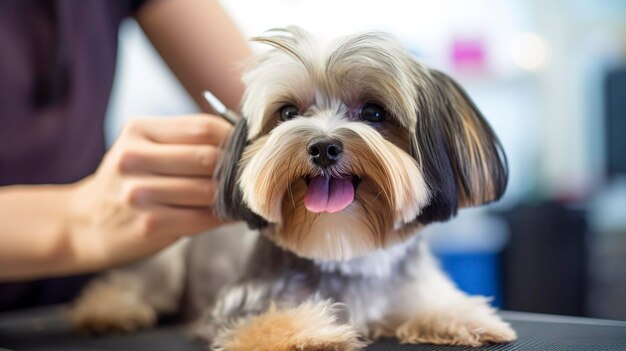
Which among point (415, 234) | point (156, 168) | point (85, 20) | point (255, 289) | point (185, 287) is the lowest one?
point (185, 287)

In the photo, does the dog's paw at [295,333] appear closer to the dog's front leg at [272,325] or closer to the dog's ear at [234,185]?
the dog's front leg at [272,325]

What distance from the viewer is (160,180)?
1.36 m

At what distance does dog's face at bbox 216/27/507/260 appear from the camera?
1.07 m

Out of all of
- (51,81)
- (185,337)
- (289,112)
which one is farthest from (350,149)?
(51,81)

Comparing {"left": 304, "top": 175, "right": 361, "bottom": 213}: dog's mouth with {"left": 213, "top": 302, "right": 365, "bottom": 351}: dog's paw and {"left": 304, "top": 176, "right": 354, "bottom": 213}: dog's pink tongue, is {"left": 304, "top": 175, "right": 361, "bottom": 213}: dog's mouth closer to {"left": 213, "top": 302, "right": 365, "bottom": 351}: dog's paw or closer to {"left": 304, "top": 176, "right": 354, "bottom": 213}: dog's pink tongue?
{"left": 304, "top": 176, "right": 354, "bottom": 213}: dog's pink tongue

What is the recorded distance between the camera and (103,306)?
1.71 m

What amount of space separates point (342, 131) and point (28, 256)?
88 centimetres

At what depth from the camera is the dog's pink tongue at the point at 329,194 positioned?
3.59 ft

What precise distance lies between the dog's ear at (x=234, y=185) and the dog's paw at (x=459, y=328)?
360 millimetres

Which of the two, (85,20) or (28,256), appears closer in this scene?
(28,256)

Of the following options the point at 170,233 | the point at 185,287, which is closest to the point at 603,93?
the point at 185,287

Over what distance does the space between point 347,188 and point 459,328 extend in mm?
350

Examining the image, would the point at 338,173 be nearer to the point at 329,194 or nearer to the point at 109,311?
the point at 329,194

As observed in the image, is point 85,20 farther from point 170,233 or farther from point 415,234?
point 415,234
